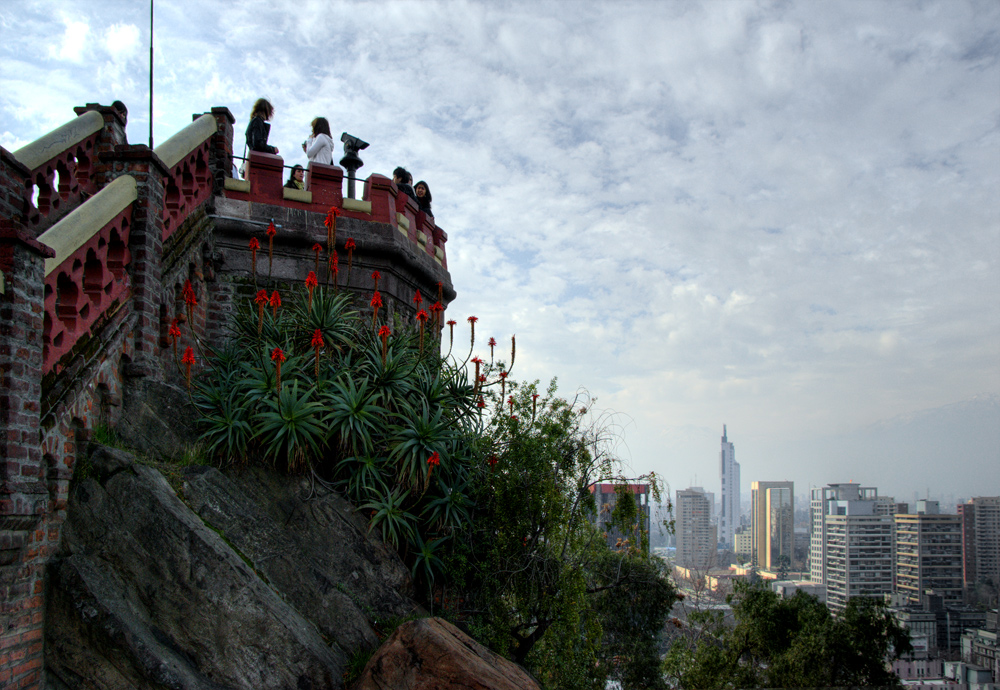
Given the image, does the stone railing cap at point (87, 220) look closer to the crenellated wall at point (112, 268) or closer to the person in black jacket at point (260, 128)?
the crenellated wall at point (112, 268)

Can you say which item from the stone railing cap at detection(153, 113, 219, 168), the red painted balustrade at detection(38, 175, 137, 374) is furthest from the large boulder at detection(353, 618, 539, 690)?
the stone railing cap at detection(153, 113, 219, 168)

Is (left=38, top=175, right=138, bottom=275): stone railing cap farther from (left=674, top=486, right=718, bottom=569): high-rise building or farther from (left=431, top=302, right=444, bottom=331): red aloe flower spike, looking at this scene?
(left=674, top=486, right=718, bottom=569): high-rise building

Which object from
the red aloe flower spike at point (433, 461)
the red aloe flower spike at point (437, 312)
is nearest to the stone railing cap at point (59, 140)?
the red aloe flower spike at point (437, 312)

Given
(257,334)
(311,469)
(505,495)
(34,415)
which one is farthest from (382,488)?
(34,415)

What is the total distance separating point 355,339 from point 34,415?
358 centimetres

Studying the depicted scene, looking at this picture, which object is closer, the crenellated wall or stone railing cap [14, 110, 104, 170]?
the crenellated wall

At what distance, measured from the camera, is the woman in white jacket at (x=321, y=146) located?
9.27m

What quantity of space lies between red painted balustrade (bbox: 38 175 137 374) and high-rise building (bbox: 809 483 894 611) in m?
79.3

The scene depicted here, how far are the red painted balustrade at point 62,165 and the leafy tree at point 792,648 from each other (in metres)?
12.8

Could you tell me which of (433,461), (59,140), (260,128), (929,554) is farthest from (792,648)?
(929,554)

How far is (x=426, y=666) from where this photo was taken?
4535 millimetres

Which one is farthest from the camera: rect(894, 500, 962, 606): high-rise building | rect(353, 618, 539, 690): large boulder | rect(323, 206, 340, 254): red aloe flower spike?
rect(894, 500, 962, 606): high-rise building

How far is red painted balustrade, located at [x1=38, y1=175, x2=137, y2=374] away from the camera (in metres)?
4.91

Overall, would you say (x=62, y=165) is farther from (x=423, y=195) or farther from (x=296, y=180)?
(x=423, y=195)
